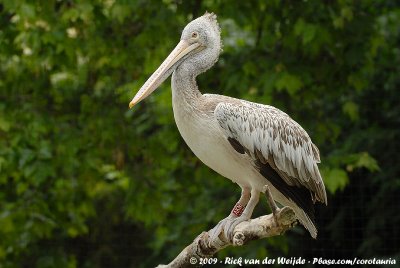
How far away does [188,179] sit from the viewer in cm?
936

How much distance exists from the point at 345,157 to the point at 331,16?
1292mm

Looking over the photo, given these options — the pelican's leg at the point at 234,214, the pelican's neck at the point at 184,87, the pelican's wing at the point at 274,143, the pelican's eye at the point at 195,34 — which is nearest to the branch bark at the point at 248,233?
the pelican's leg at the point at 234,214

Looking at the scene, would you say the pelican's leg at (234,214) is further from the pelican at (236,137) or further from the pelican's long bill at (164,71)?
the pelican's long bill at (164,71)

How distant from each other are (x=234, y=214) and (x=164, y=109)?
3.57 m

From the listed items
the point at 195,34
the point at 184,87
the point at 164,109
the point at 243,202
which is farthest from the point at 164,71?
the point at 164,109

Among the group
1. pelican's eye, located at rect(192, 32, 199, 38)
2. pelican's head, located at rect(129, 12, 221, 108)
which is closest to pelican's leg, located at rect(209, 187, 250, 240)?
pelican's head, located at rect(129, 12, 221, 108)

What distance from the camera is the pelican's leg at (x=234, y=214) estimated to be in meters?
4.99

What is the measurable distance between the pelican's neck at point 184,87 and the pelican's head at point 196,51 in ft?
0.07

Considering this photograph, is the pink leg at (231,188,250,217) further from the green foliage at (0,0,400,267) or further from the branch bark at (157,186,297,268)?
the green foliage at (0,0,400,267)

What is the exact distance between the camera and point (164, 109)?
862 centimetres

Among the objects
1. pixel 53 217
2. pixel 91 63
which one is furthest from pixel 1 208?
pixel 91 63

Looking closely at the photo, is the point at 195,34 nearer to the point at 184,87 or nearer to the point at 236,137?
the point at 184,87

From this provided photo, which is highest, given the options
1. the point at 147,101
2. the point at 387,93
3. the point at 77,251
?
the point at 147,101

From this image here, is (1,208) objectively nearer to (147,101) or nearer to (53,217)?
(53,217)
